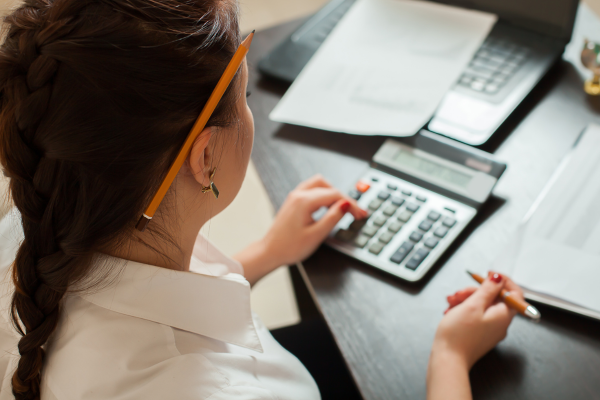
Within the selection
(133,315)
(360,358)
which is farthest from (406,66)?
(133,315)

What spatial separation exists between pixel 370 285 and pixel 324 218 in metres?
0.11

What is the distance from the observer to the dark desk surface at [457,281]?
1.81 feet

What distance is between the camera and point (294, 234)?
0.71 meters

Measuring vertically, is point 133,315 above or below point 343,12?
below

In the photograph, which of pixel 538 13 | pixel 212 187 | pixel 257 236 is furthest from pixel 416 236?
pixel 257 236

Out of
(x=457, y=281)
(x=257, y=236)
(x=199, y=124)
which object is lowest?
(x=257, y=236)

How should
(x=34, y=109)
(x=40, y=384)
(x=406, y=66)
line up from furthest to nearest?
(x=406, y=66)
(x=40, y=384)
(x=34, y=109)

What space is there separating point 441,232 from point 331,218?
0.15 meters

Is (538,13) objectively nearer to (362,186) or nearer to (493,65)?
(493,65)

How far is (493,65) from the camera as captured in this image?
0.88 metres

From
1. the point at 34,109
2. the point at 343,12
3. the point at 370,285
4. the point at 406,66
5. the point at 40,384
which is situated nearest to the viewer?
the point at 34,109

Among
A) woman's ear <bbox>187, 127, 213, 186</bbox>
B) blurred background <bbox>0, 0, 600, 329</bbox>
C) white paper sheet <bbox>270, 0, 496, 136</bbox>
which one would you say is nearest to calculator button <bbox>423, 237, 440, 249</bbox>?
white paper sheet <bbox>270, 0, 496, 136</bbox>

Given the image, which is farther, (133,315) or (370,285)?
(370,285)

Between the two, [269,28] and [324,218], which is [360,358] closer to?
[324,218]
